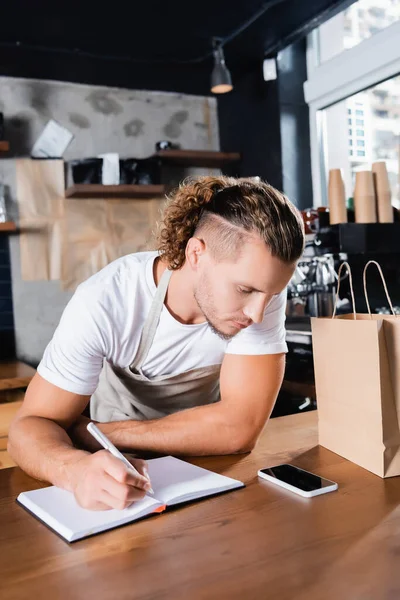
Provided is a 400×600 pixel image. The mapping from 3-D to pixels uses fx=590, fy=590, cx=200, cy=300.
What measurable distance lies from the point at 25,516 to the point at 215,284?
22.8 inches

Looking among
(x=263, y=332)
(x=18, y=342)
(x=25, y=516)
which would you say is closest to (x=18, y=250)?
(x=18, y=342)

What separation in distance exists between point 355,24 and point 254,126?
0.78 m

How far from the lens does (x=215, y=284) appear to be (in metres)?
1.24

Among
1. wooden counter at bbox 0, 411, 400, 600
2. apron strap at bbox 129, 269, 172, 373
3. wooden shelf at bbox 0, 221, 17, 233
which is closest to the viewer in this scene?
wooden counter at bbox 0, 411, 400, 600

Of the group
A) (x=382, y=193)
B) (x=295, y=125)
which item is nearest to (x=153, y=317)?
(x=382, y=193)

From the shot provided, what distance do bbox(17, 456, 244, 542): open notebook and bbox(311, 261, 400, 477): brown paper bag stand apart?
0.78ft

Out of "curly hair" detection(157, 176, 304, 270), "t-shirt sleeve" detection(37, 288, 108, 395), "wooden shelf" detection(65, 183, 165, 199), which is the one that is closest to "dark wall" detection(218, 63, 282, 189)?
"wooden shelf" detection(65, 183, 165, 199)

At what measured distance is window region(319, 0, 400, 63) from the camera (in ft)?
9.01

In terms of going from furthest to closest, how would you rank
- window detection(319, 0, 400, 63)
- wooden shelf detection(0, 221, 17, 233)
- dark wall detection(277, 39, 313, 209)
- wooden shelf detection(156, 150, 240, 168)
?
wooden shelf detection(156, 150, 240, 168) → dark wall detection(277, 39, 313, 209) → wooden shelf detection(0, 221, 17, 233) → window detection(319, 0, 400, 63)

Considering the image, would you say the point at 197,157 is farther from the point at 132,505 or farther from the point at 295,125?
the point at 132,505

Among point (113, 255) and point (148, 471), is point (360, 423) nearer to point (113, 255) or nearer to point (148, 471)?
point (148, 471)

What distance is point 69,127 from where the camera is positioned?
11.3ft

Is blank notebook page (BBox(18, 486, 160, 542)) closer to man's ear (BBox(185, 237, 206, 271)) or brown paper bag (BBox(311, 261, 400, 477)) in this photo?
brown paper bag (BBox(311, 261, 400, 477))

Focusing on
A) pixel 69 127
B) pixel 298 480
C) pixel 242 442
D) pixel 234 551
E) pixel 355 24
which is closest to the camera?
pixel 234 551
